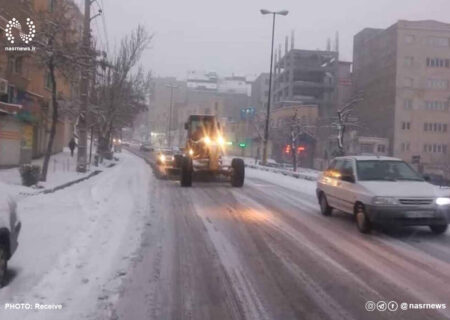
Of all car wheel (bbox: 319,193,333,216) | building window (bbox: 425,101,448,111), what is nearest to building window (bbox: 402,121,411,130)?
building window (bbox: 425,101,448,111)

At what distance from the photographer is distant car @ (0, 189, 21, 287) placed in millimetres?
6840

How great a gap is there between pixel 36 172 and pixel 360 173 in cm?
1139

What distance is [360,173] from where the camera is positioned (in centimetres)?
1230

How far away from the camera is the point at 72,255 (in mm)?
8391

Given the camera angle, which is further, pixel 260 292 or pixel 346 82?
pixel 346 82

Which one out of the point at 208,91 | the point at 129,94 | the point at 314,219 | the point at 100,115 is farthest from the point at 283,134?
the point at 208,91

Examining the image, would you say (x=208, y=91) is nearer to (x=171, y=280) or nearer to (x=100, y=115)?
(x=100, y=115)

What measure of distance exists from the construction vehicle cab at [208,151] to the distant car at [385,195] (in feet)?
34.2

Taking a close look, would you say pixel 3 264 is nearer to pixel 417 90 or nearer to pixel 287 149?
pixel 287 149

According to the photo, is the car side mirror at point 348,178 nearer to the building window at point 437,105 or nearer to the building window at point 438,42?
the building window at point 437,105

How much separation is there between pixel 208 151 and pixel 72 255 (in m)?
15.9

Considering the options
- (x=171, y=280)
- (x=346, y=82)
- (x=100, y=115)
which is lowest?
(x=171, y=280)

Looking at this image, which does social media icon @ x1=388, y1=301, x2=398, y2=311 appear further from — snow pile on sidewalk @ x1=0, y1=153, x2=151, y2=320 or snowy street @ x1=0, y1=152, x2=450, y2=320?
snow pile on sidewalk @ x1=0, y1=153, x2=151, y2=320

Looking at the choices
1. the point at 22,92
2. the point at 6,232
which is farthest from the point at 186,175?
the point at 6,232
